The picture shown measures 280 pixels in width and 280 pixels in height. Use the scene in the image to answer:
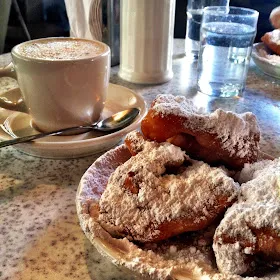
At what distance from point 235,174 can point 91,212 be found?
0.66 feet

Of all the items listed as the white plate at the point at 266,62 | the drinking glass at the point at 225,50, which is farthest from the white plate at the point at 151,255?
the white plate at the point at 266,62

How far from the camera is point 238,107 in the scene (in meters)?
0.96

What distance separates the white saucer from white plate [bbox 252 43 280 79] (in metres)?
0.46

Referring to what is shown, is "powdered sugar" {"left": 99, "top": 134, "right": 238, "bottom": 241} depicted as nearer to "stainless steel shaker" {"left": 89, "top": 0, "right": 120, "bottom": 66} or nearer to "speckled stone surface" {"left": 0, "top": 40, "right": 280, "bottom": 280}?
"speckled stone surface" {"left": 0, "top": 40, "right": 280, "bottom": 280}

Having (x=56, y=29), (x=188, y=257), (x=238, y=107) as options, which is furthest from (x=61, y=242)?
(x=56, y=29)

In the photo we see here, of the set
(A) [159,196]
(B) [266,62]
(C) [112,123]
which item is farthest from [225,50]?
(A) [159,196]

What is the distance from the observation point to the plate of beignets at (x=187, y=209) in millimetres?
398

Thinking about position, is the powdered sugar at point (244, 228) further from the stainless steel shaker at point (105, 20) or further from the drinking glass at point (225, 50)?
the stainless steel shaker at point (105, 20)

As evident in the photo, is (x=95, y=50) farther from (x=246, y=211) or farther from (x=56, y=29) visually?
(x=56, y=29)

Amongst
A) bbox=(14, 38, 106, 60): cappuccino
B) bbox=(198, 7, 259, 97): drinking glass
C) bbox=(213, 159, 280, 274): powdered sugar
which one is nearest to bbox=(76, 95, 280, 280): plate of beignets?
bbox=(213, 159, 280, 274): powdered sugar

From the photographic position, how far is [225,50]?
102 centimetres

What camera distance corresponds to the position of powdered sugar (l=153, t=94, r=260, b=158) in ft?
1.77

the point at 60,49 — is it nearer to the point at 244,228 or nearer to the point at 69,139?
the point at 69,139

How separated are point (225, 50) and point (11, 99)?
549 mm
